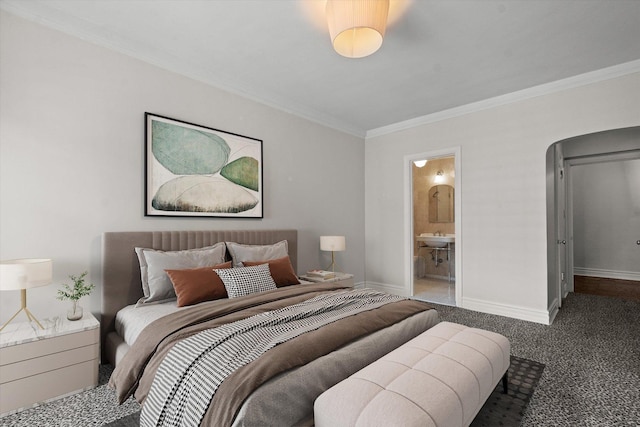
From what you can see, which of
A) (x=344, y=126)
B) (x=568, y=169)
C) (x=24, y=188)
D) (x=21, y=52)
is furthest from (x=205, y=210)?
Result: (x=568, y=169)

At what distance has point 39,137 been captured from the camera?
249 cm

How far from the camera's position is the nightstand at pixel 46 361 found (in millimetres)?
1968

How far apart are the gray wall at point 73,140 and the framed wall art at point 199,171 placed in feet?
0.31

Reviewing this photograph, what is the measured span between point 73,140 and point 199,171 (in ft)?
3.49

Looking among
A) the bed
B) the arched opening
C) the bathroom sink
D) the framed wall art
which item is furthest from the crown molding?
the bed

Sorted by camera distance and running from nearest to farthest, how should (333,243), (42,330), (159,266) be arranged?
(42,330), (159,266), (333,243)

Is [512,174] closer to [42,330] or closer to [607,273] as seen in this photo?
[607,273]

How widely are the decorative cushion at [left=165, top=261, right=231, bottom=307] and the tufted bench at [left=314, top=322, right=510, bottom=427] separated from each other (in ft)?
4.89

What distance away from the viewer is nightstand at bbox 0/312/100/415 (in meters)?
1.97

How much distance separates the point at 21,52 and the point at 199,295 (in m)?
2.26

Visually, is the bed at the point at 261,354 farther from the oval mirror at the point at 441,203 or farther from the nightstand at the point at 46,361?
the oval mirror at the point at 441,203

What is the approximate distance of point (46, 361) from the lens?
2.09 metres

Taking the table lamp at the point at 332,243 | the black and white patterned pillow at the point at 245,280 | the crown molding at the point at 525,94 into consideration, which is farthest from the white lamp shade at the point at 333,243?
the crown molding at the point at 525,94

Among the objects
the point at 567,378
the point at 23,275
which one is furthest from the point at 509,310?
the point at 23,275
